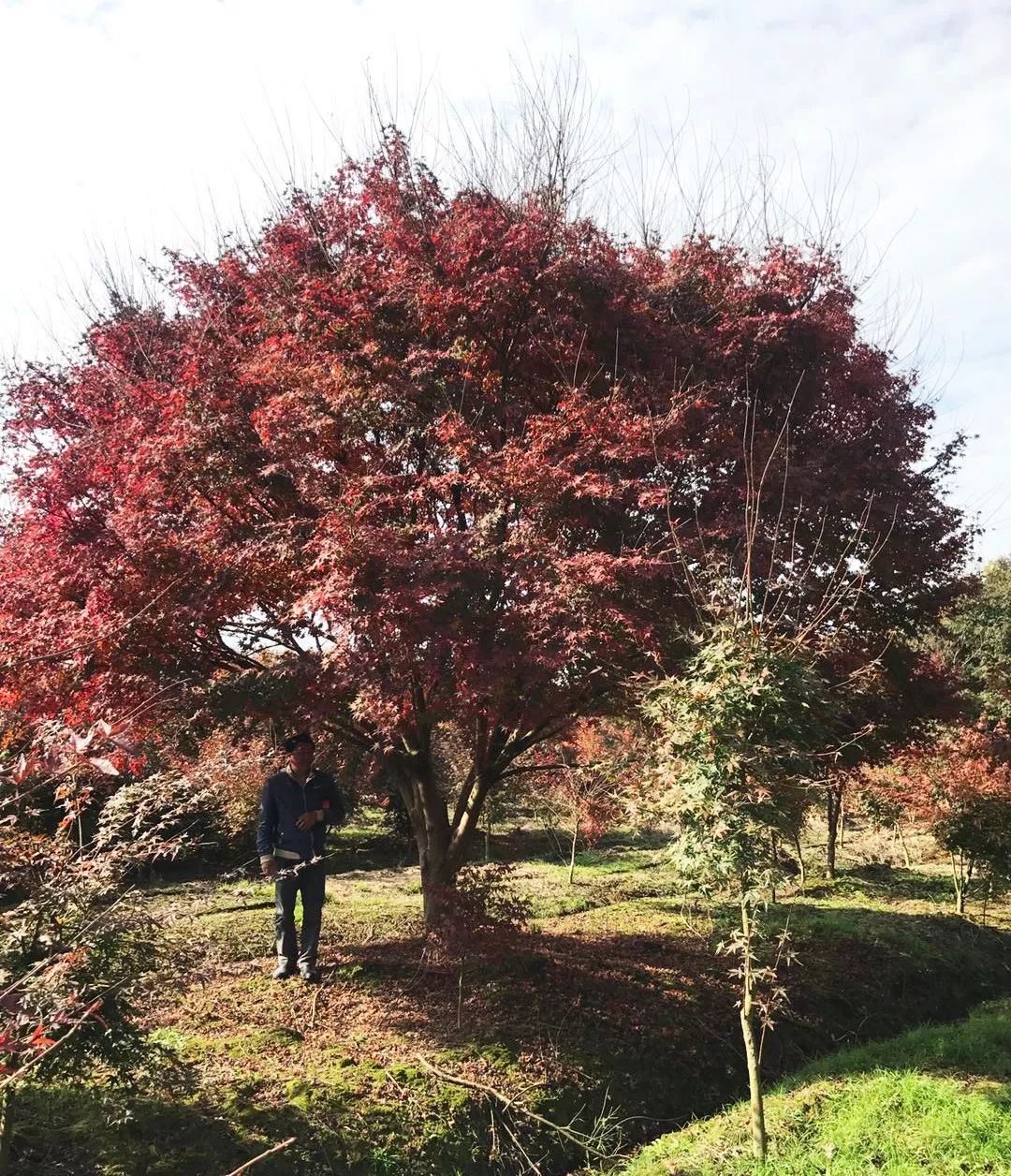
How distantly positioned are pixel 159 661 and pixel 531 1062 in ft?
11.9

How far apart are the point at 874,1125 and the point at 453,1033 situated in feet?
8.40

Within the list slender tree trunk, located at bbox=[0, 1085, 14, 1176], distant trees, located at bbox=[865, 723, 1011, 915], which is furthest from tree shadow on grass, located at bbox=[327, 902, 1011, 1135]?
slender tree trunk, located at bbox=[0, 1085, 14, 1176]

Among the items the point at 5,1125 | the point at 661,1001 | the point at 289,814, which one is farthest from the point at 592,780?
the point at 5,1125

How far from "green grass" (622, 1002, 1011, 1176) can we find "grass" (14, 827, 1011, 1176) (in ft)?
1.38

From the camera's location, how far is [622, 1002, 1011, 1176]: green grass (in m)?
4.10

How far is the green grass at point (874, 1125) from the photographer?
4.10 m

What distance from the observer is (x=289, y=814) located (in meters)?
5.91

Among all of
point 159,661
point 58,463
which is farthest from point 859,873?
point 58,463

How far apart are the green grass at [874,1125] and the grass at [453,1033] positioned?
0.42 m

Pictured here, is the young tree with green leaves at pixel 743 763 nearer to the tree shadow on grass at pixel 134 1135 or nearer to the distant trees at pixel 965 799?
the tree shadow on grass at pixel 134 1135

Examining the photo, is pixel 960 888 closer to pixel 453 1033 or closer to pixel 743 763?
pixel 453 1033

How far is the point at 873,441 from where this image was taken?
707cm

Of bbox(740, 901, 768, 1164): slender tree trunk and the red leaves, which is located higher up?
the red leaves

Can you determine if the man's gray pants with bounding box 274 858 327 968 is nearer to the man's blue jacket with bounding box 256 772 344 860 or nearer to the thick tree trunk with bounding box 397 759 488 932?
the man's blue jacket with bounding box 256 772 344 860
